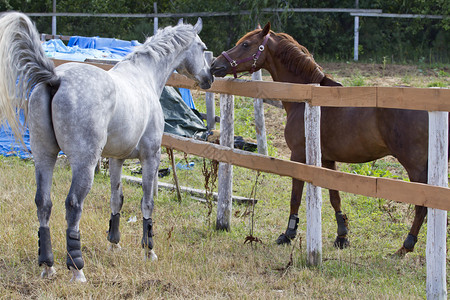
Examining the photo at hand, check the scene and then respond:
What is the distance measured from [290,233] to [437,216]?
176 cm

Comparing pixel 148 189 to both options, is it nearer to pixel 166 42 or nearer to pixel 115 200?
pixel 115 200

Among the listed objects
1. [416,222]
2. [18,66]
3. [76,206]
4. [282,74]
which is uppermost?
[18,66]

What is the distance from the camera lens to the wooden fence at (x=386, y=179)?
347cm

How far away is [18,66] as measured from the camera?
3.63 metres

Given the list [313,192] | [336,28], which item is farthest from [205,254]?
[336,28]

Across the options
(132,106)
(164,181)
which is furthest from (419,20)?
(132,106)

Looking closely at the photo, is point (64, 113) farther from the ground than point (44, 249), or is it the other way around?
point (64, 113)

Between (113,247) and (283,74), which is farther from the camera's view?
(283,74)

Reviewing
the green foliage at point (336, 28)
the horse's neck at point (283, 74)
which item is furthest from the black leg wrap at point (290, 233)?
the green foliage at point (336, 28)

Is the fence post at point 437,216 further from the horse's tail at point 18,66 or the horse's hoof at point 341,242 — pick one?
the horse's tail at point 18,66

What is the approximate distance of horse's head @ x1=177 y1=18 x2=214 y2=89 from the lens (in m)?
5.10

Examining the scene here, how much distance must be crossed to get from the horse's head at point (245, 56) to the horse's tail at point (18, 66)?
230 cm

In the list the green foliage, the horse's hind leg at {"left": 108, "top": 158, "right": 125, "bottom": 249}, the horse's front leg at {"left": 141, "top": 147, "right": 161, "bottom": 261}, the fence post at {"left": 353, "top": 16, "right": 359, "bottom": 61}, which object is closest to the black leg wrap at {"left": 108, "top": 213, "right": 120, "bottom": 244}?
the horse's hind leg at {"left": 108, "top": 158, "right": 125, "bottom": 249}

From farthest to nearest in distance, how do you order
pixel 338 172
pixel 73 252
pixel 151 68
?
pixel 151 68 → pixel 338 172 → pixel 73 252
